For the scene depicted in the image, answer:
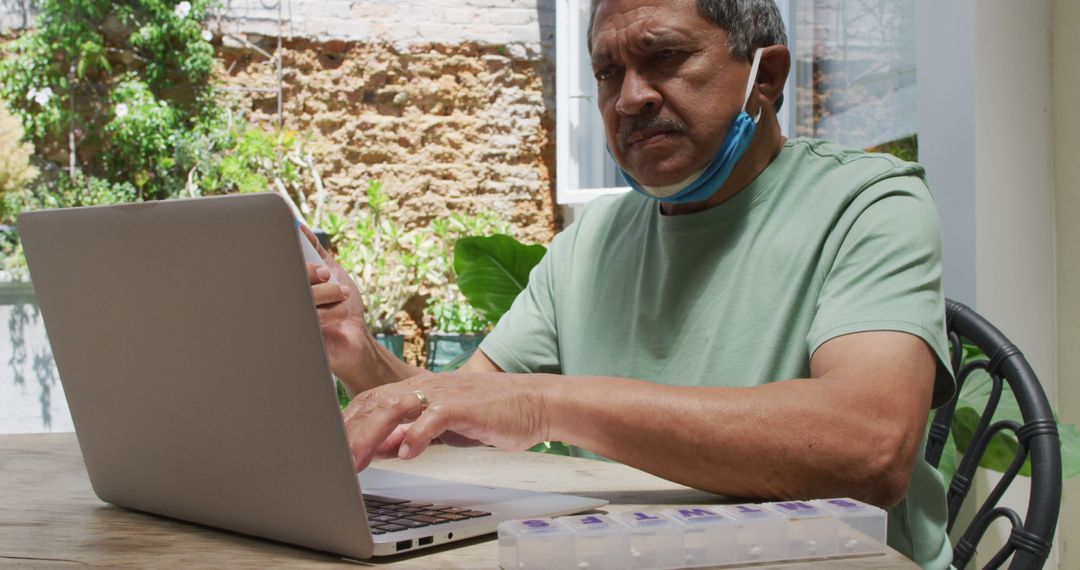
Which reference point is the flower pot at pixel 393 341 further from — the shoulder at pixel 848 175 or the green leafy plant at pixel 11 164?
the shoulder at pixel 848 175

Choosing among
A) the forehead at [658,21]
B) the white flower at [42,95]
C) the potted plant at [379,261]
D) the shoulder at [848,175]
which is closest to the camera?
the shoulder at [848,175]

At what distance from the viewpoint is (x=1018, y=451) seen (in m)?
1.27

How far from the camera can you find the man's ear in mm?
1376

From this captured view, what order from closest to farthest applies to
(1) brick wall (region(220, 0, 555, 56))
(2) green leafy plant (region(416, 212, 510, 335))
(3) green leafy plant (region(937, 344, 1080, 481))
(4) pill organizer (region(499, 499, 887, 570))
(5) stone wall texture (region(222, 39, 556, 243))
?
(4) pill organizer (region(499, 499, 887, 570)), (3) green leafy plant (region(937, 344, 1080, 481)), (2) green leafy plant (region(416, 212, 510, 335)), (1) brick wall (region(220, 0, 555, 56)), (5) stone wall texture (region(222, 39, 556, 243))

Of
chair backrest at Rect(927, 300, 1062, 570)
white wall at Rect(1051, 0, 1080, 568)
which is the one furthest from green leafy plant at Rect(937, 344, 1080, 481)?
chair backrest at Rect(927, 300, 1062, 570)

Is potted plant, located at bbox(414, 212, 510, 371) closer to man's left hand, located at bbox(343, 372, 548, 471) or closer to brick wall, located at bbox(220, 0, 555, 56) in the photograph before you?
brick wall, located at bbox(220, 0, 555, 56)

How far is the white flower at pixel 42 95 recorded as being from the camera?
5539 millimetres

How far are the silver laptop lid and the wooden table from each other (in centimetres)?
3

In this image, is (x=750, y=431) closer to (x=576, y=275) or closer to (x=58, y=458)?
(x=576, y=275)

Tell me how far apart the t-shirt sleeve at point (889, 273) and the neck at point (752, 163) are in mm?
199

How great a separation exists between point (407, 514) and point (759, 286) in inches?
25.3

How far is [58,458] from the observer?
4.36ft

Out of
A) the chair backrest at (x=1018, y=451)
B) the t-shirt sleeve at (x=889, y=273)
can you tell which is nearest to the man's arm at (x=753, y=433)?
the t-shirt sleeve at (x=889, y=273)

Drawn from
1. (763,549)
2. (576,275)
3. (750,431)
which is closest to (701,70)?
(576,275)
